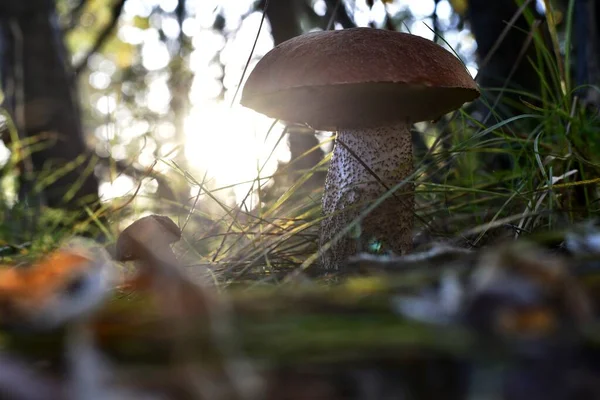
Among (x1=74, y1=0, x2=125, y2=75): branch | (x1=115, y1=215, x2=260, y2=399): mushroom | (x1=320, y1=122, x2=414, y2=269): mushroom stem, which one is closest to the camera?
(x1=115, y1=215, x2=260, y2=399): mushroom

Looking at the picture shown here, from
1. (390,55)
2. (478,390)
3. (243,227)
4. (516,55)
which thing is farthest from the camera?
(516,55)

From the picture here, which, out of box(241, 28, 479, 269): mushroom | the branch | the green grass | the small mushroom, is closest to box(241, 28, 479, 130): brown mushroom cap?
box(241, 28, 479, 269): mushroom

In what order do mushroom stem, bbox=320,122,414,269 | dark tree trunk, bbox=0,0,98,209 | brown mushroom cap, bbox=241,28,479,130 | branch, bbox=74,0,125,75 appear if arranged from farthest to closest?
branch, bbox=74,0,125,75, dark tree trunk, bbox=0,0,98,209, mushroom stem, bbox=320,122,414,269, brown mushroom cap, bbox=241,28,479,130

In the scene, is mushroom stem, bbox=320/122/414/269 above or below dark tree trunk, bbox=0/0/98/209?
below

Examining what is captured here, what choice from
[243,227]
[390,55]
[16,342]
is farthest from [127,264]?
[16,342]

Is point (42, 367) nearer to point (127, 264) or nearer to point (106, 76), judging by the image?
point (127, 264)

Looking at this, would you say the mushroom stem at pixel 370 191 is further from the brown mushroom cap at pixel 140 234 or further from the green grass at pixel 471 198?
the brown mushroom cap at pixel 140 234

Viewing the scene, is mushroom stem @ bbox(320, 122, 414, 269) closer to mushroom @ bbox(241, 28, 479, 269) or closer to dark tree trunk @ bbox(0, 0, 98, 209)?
mushroom @ bbox(241, 28, 479, 269)
